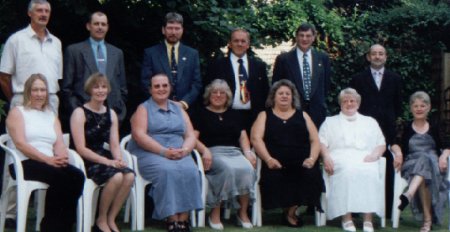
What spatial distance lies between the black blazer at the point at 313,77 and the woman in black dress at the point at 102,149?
5.86 ft

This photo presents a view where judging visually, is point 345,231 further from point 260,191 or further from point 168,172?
point 168,172

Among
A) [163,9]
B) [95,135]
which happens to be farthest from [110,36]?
[95,135]

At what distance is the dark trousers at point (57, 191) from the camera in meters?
6.16

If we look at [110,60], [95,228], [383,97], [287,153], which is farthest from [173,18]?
[383,97]

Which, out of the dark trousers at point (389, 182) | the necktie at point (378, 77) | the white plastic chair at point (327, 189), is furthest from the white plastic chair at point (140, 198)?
the necktie at point (378, 77)

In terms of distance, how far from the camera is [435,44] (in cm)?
1298

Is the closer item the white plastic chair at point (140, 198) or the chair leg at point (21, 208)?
the chair leg at point (21, 208)

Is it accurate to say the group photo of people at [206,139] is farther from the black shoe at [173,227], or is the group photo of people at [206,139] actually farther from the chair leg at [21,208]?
the chair leg at [21,208]

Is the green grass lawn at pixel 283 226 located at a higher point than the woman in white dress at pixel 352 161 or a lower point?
lower

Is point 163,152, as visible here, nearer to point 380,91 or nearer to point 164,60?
point 164,60

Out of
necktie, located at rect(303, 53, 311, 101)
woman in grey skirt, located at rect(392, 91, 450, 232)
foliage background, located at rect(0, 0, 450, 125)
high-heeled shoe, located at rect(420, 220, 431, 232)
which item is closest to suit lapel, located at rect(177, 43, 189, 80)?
foliage background, located at rect(0, 0, 450, 125)

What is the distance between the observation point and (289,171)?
24.2 ft

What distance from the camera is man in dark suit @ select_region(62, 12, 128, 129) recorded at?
23.0 feet

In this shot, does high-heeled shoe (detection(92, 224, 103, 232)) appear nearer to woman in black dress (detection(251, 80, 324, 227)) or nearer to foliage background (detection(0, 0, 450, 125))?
woman in black dress (detection(251, 80, 324, 227))
